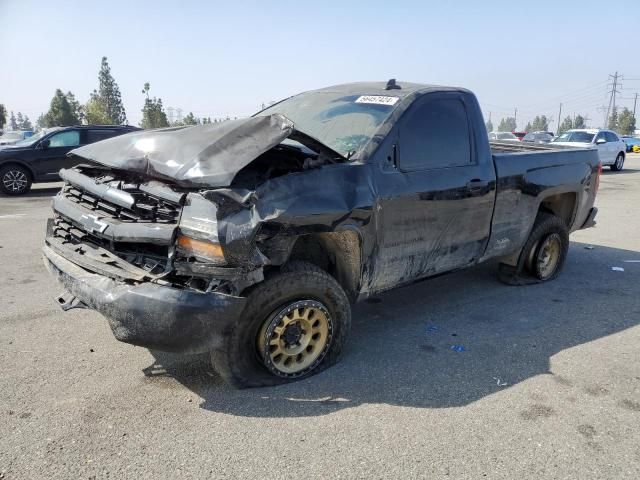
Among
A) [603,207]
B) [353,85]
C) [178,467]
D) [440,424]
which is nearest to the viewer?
[178,467]

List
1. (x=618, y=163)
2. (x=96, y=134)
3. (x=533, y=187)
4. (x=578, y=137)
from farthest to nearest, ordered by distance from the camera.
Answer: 1. (x=618, y=163)
2. (x=578, y=137)
3. (x=96, y=134)
4. (x=533, y=187)

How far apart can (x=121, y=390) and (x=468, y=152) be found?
3231 millimetres

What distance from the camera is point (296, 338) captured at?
336 centimetres

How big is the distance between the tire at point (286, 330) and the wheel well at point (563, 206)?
3.41 meters

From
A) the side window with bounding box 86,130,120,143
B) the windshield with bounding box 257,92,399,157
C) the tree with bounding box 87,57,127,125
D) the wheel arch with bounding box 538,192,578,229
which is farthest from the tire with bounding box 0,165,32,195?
the tree with bounding box 87,57,127,125

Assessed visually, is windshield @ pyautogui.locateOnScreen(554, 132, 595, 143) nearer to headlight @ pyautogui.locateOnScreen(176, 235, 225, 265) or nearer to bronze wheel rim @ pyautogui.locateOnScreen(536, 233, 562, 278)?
bronze wheel rim @ pyautogui.locateOnScreen(536, 233, 562, 278)

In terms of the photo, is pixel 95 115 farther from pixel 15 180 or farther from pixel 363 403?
pixel 363 403

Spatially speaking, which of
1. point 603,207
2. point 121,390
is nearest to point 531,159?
point 121,390

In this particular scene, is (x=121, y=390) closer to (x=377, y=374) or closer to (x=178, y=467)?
(x=178, y=467)

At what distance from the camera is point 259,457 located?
8.69ft

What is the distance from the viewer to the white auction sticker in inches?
159

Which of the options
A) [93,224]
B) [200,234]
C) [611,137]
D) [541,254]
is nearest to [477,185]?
[541,254]

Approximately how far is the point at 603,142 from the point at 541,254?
17.6 metres

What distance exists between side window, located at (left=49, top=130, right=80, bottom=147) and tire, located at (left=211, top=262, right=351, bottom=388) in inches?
456
